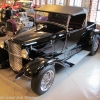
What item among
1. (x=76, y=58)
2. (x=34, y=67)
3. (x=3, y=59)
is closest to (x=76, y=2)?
(x=76, y=58)

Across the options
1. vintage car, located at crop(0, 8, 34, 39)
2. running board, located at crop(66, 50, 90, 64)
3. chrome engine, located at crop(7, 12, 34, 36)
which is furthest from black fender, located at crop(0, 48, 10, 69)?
chrome engine, located at crop(7, 12, 34, 36)

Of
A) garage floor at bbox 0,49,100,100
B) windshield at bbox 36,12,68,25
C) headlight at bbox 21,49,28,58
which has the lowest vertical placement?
garage floor at bbox 0,49,100,100

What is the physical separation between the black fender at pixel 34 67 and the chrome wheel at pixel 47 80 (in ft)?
0.67

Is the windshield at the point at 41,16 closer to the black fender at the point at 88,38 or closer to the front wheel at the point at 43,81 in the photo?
the black fender at the point at 88,38

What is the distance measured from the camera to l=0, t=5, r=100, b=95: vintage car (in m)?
2.54

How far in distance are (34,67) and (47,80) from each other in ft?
1.43

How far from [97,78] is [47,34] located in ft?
5.06

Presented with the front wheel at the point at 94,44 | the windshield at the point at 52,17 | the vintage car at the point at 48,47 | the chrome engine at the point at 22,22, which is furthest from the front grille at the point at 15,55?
the chrome engine at the point at 22,22

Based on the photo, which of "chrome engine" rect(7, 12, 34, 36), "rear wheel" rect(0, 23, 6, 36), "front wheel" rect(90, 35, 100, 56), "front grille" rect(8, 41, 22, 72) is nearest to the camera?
"front grille" rect(8, 41, 22, 72)

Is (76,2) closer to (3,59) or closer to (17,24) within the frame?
(17,24)

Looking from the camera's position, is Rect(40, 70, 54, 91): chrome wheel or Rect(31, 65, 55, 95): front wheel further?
Rect(40, 70, 54, 91): chrome wheel

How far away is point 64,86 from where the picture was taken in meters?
2.94

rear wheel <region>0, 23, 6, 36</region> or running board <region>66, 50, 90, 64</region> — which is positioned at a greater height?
rear wheel <region>0, 23, 6, 36</region>

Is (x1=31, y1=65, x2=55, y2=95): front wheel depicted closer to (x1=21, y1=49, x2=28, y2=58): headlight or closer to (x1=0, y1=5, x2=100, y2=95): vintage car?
(x1=0, y1=5, x2=100, y2=95): vintage car
